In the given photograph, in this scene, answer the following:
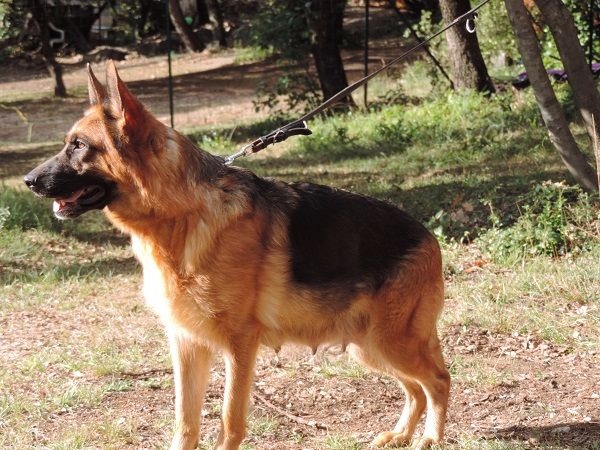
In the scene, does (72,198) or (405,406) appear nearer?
(72,198)

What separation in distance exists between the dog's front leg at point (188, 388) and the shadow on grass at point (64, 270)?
12.1ft

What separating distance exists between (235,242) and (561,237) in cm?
405

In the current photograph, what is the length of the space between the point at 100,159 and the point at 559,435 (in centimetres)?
277

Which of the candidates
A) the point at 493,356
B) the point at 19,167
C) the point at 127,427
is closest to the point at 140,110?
the point at 127,427

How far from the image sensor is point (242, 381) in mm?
4387

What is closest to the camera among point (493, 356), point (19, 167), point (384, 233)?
point (384, 233)

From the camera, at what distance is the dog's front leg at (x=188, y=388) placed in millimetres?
4602

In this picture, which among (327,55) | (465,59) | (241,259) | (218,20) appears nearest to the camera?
(241,259)

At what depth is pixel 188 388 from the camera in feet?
15.2

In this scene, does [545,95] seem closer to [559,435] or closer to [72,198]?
[559,435]

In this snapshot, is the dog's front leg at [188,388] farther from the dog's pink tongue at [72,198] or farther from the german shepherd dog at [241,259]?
the dog's pink tongue at [72,198]

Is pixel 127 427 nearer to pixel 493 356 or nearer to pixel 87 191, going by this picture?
pixel 87 191

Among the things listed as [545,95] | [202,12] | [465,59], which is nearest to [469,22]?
[545,95]

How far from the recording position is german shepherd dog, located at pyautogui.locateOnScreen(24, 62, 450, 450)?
4176mm
